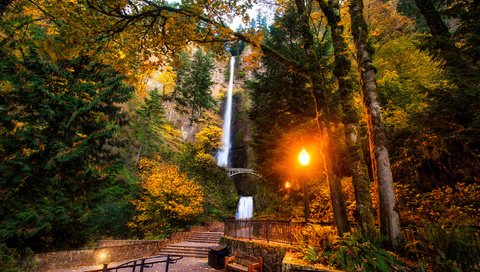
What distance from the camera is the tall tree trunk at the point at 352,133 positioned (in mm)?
5512

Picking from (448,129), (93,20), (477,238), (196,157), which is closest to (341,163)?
(477,238)

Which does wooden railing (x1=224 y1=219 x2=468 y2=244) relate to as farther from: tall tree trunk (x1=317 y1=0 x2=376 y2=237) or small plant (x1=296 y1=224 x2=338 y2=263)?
tall tree trunk (x1=317 y1=0 x2=376 y2=237)

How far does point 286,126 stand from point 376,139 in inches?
341

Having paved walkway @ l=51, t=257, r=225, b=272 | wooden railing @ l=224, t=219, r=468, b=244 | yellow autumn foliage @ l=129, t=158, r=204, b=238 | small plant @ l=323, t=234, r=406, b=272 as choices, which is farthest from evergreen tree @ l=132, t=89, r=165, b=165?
small plant @ l=323, t=234, r=406, b=272

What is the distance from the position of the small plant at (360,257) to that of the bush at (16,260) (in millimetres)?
10584

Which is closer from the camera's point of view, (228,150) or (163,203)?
(163,203)

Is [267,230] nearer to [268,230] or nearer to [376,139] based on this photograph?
[268,230]

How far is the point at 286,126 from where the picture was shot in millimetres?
14297

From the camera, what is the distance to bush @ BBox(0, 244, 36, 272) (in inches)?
311

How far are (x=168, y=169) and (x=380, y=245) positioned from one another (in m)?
18.9

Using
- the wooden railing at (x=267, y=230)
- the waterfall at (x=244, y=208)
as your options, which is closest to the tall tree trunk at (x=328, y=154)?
the wooden railing at (x=267, y=230)

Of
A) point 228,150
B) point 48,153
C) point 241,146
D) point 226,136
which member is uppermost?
point 226,136

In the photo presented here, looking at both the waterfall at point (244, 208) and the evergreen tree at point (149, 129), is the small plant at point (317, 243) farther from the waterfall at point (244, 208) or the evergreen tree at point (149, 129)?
the evergreen tree at point (149, 129)

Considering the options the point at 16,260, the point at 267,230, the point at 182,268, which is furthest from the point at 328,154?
the point at 16,260
